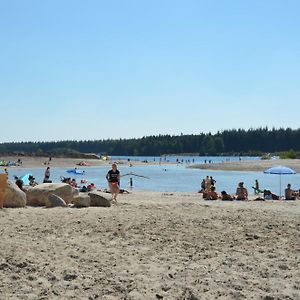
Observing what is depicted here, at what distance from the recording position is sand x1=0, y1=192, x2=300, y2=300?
8.06 m

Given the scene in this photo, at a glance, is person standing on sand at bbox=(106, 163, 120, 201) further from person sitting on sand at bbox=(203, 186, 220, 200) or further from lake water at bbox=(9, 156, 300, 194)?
lake water at bbox=(9, 156, 300, 194)

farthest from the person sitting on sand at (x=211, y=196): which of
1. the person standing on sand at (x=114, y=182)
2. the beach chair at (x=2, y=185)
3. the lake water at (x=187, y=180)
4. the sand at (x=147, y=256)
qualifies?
the lake water at (x=187, y=180)

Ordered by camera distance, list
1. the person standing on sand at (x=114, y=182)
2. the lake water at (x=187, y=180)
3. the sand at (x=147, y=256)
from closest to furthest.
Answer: the sand at (x=147, y=256) < the person standing on sand at (x=114, y=182) < the lake water at (x=187, y=180)

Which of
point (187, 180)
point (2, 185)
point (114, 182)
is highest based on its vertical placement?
point (2, 185)

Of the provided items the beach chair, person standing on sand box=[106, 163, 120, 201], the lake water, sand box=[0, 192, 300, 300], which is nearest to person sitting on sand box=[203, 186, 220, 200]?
person standing on sand box=[106, 163, 120, 201]

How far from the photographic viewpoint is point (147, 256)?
376 inches

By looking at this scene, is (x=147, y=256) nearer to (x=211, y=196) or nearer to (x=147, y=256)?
(x=147, y=256)

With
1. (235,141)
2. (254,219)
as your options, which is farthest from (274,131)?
(254,219)

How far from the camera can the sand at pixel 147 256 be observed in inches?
317

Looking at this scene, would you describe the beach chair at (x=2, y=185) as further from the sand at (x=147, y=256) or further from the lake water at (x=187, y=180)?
the lake water at (x=187, y=180)

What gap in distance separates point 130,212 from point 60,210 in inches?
71.8

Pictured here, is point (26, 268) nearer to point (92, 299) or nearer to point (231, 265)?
point (92, 299)

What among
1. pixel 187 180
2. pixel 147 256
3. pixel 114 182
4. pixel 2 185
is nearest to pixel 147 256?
pixel 147 256

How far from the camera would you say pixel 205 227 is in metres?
11.7
